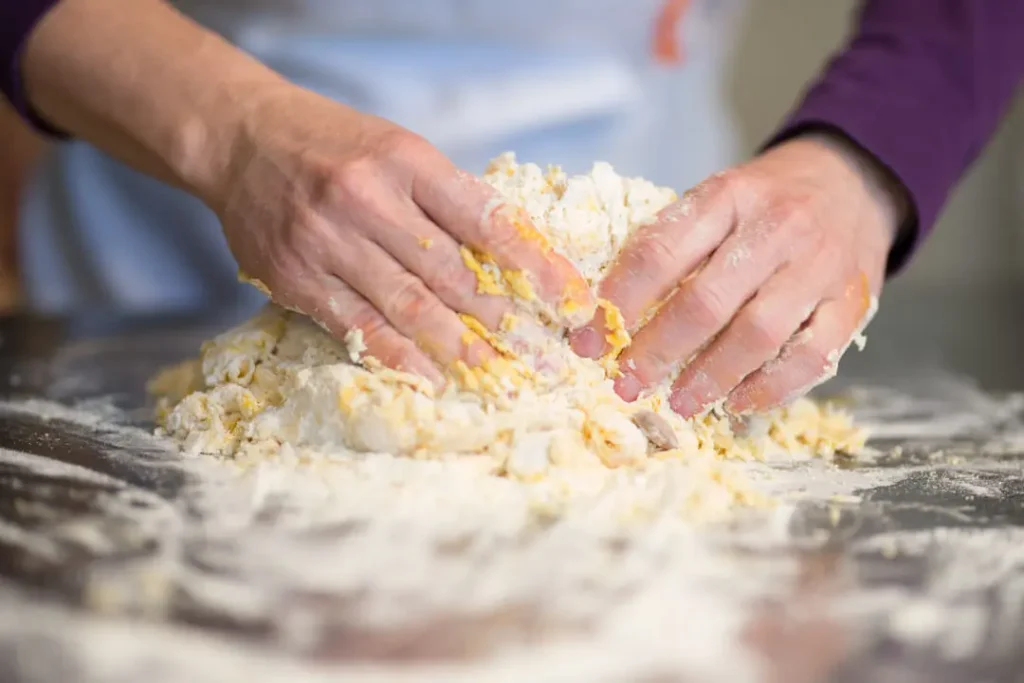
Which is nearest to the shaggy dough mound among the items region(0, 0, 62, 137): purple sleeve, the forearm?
the forearm

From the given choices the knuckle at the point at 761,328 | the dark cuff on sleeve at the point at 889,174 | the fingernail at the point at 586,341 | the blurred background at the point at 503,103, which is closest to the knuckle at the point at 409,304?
the fingernail at the point at 586,341

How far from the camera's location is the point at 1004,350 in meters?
1.35

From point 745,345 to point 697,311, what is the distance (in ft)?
0.17

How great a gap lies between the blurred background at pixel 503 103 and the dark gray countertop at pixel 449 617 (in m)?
0.48

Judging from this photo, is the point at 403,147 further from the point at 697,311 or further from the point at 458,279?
the point at 697,311

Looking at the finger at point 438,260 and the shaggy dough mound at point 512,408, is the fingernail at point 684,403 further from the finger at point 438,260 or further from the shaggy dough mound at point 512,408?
the finger at point 438,260

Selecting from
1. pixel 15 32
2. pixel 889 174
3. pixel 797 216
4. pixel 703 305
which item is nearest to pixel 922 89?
pixel 889 174

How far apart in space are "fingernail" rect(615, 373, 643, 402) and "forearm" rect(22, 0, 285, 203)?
355mm

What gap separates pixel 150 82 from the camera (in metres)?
0.85

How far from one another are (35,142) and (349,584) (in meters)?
1.75

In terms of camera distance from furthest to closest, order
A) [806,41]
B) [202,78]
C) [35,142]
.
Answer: [806,41] → [35,142] → [202,78]

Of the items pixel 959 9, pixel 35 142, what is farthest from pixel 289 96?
pixel 35 142

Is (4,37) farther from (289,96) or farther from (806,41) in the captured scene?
(806,41)

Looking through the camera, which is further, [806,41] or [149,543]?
[806,41]
